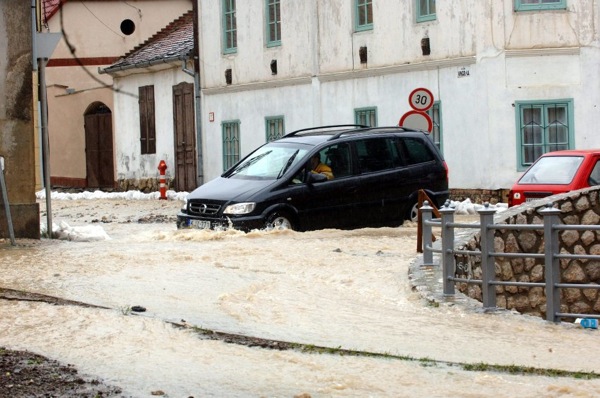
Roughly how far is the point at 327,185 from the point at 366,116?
11553 millimetres

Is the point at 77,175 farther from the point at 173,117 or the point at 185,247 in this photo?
the point at 185,247

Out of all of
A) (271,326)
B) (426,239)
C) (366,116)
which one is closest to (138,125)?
(366,116)

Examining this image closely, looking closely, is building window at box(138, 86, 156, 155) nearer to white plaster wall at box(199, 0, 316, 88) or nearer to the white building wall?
white plaster wall at box(199, 0, 316, 88)

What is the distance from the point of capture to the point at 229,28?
37.2 meters

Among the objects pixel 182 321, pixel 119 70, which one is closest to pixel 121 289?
pixel 182 321

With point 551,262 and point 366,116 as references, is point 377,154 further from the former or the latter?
point 366,116

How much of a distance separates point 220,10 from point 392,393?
98.3 ft

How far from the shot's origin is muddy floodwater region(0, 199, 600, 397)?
8578mm

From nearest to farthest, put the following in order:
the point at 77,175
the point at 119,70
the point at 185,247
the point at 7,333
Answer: the point at 7,333, the point at 185,247, the point at 119,70, the point at 77,175

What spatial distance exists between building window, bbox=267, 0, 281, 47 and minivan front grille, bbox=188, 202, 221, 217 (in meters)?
14.8

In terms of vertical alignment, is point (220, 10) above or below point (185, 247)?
above

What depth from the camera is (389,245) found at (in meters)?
18.7

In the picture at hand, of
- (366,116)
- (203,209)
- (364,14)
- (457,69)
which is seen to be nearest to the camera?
(203,209)

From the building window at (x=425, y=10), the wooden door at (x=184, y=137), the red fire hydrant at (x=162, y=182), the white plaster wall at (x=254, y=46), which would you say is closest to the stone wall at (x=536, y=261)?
the building window at (x=425, y=10)
